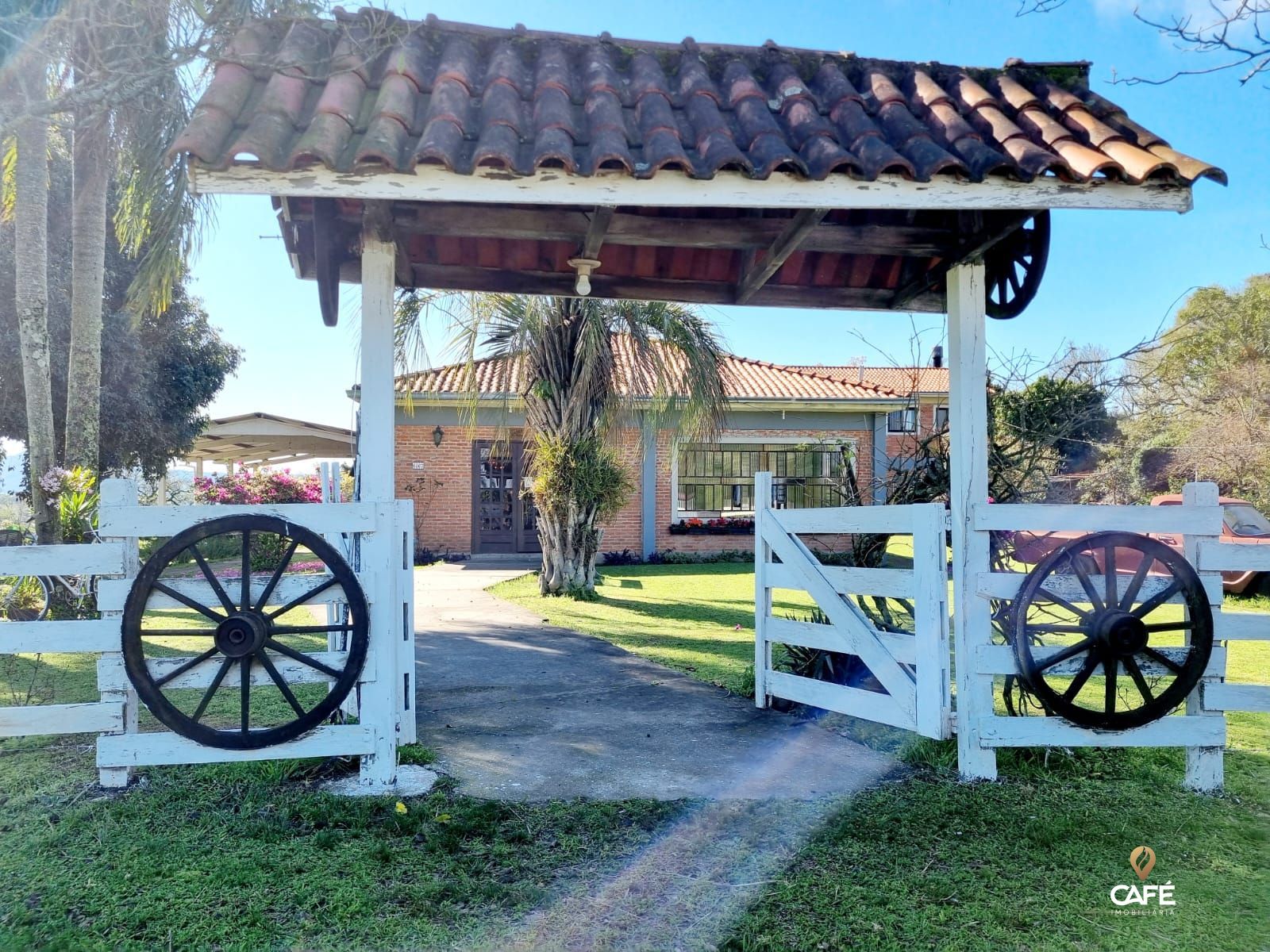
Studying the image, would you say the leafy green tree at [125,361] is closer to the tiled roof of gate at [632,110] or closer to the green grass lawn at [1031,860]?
the tiled roof of gate at [632,110]

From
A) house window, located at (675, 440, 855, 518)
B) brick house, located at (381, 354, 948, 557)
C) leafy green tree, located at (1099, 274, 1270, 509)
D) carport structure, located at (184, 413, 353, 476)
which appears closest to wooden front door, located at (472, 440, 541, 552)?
brick house, located at (381, 354, 948, 557)

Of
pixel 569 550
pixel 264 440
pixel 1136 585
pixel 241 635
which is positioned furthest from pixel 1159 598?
pixel 264 440

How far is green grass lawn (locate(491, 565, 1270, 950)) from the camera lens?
7.68ft

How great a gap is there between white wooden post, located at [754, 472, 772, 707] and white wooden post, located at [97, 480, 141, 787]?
3189 millimetres

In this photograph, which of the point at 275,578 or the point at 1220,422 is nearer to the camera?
the point at 275,578

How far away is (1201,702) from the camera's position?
355 centimetres

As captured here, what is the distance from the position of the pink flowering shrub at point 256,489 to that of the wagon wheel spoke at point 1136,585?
44.8ft

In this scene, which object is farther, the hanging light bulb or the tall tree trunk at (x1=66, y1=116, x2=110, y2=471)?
the tall tree trunk at (x1=66, y1=116, x2=110, y2=471)

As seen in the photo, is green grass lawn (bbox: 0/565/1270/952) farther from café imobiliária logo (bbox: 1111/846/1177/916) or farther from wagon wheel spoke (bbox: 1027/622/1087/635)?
wagon wheel spoke (bbox: 1027/622/1087/635)

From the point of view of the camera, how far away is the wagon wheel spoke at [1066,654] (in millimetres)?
3400

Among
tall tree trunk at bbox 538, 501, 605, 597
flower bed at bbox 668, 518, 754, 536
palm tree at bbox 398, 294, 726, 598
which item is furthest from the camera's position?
flower bed at bbox 668, 518, 754, 536

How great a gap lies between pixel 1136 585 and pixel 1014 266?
1863 mm

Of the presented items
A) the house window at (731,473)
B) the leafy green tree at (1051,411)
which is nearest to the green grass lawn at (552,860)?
the leafy green tree at (1051,411)

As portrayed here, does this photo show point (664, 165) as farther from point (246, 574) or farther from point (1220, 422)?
point (1220, 422)
